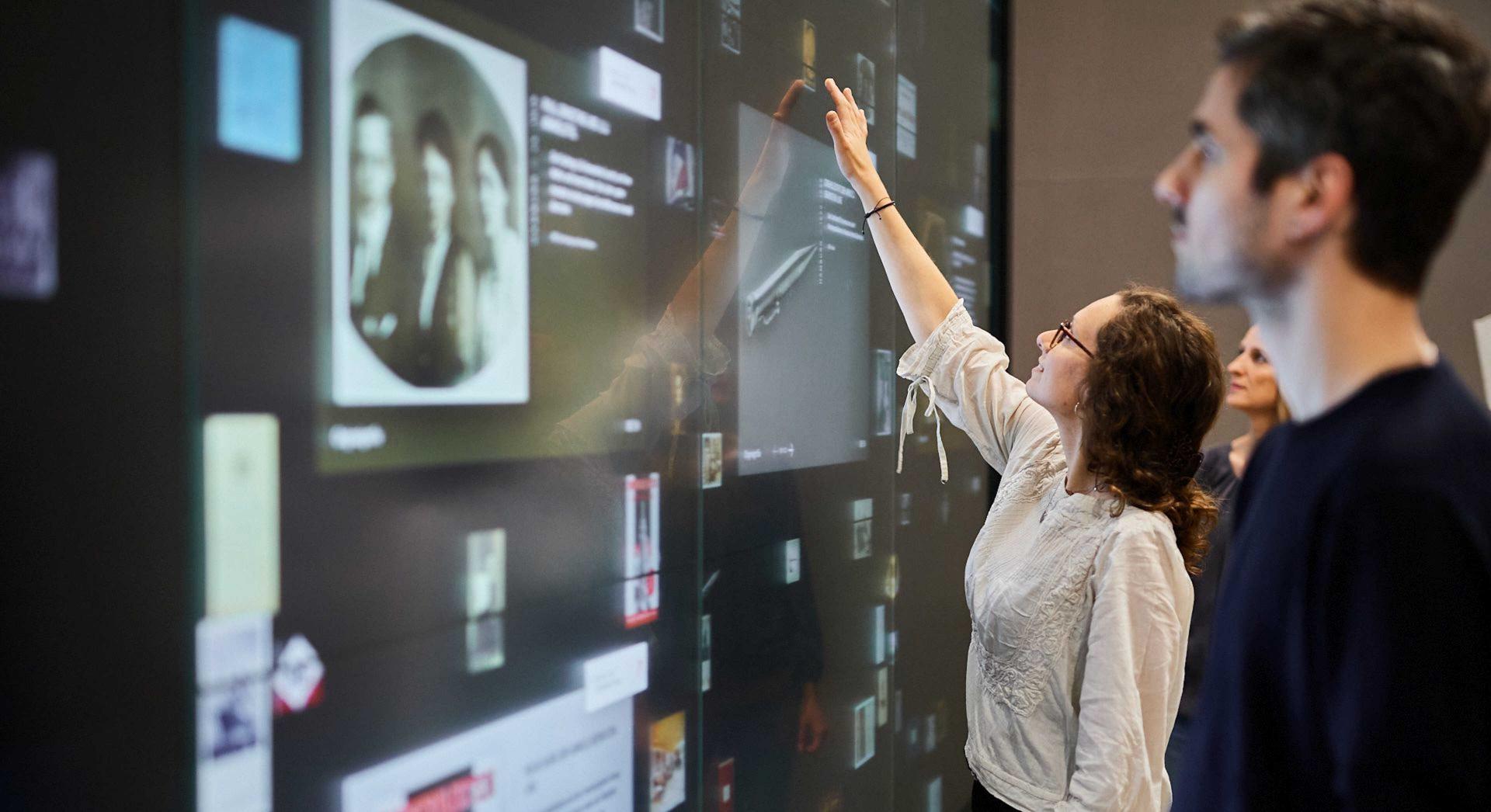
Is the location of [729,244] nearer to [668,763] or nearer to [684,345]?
[684,345]

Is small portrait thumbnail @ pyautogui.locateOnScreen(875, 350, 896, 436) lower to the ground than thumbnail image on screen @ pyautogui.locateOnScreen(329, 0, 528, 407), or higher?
lower

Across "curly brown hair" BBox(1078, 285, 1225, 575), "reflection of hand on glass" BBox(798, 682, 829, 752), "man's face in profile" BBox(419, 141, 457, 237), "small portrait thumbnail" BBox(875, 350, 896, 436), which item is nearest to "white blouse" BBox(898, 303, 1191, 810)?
"curly brown hair" BBox(1078, 285, 1225, 575)

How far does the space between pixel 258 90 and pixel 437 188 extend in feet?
0.88

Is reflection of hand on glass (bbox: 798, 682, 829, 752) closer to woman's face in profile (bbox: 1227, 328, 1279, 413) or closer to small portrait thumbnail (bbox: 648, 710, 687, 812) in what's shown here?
small portrait thumbnail (bbox: 648, 710, 687, 812)

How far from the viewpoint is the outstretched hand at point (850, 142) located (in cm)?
215

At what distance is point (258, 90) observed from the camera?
45.4 inches

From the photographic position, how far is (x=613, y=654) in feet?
5.76

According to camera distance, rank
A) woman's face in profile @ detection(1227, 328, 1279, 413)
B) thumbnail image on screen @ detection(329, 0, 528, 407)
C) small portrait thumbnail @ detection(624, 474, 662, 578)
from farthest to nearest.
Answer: woman's face in profile @ detection(1227, 328, 1279, 413)
small portrait thumbnail @ detection(624, 474, 662, 578)
thumbnail image on screen @ detection(329, 0, 528, 407)

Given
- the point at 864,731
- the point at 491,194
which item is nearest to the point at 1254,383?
the point at 864,731

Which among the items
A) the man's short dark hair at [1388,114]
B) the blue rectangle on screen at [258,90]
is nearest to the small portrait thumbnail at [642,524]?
the blue rectangle on screen at [258,90]

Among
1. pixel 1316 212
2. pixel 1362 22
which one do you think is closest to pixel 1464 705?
pixel 1316 212

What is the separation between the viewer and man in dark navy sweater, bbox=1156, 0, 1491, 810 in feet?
2.46

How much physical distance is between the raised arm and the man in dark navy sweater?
1135mm

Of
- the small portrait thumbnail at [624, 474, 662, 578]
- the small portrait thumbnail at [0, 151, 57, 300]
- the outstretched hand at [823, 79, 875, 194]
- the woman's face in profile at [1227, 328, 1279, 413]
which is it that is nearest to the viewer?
the small portrait thumbnail at [0, 151, 57, 300]
